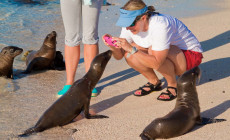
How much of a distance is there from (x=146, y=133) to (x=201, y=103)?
1235 mm

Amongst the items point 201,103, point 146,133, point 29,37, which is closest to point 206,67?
point 201,103

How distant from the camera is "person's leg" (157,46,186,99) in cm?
526

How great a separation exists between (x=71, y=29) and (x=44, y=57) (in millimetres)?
2165

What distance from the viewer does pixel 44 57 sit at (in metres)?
7.44

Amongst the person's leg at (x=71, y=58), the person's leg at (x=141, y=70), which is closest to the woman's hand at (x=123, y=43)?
the person's leg at (x=141, y=70)

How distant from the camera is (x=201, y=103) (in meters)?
5.00

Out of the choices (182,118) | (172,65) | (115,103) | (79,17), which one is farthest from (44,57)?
(182,118)

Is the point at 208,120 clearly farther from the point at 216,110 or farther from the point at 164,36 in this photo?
the point at 164,36

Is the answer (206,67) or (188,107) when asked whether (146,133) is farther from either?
(206,67)

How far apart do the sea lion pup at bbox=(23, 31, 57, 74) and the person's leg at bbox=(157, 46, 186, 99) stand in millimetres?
2750

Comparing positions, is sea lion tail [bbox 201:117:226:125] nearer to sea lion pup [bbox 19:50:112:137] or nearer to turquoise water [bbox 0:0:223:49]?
sea lion pup [bbox 19:50:112:137]

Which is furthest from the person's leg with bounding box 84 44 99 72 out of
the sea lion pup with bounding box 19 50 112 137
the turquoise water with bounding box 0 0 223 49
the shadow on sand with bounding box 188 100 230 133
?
the turquoise water with bounding box 0 0 223 49

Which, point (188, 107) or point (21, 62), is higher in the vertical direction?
point (188, 107)

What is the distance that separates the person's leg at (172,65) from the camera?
5262mm
